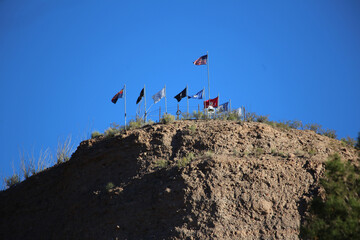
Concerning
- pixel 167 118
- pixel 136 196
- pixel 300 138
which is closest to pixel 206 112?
pixel 167 118

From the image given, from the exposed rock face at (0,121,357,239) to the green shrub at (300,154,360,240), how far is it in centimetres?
148

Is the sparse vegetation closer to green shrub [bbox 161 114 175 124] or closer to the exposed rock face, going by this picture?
the exposed rock face

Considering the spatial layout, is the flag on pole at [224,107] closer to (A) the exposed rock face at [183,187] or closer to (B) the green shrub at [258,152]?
(A) the exposed rock face at [183,187]

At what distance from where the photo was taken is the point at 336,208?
57.2 ft

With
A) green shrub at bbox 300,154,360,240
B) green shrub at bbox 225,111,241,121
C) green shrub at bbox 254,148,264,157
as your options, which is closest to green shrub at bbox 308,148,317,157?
green shrub at bbox 254,148,264,157

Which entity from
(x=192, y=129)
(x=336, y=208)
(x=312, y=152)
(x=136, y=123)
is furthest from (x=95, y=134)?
(x=336, y=208)

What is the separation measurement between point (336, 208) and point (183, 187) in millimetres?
6071

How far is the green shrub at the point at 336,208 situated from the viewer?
1681 centimetres

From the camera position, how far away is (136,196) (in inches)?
845

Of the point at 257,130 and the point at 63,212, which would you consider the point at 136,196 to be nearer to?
the point at 63,212

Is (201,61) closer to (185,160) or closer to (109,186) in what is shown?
(185,160)

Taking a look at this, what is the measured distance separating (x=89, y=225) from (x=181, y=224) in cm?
477

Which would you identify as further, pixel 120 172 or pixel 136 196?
pixel 120 172

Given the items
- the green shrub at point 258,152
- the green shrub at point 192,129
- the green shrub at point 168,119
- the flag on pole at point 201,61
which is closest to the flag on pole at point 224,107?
the flag on pole at point 201,61
